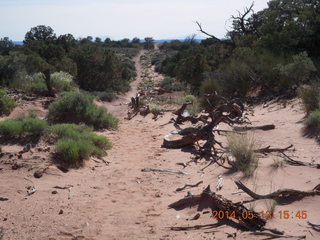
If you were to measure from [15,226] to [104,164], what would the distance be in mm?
2948

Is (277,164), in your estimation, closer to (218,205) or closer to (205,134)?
(218,205)

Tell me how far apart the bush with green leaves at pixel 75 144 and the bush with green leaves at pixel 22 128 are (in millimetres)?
217

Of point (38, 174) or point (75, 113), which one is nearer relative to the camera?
point (38, 174)

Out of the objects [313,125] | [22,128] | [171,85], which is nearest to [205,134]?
[313,125]

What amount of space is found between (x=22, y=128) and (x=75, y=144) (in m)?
1.42

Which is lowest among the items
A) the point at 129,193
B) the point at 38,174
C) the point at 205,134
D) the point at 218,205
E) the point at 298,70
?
the point at 129,193

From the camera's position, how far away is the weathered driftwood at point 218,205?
12.7ft

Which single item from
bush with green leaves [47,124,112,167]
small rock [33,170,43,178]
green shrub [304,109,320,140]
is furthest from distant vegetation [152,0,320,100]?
small rock [33,170,43,178]

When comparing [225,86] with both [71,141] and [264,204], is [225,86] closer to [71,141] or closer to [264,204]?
[71,141]

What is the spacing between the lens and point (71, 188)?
572 cm

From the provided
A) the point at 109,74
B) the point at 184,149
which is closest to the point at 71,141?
the point at 184,149

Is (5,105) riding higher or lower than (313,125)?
lower

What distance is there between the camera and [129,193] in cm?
571

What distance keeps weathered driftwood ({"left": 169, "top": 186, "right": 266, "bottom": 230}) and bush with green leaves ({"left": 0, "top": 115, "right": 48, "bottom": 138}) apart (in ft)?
12.5
